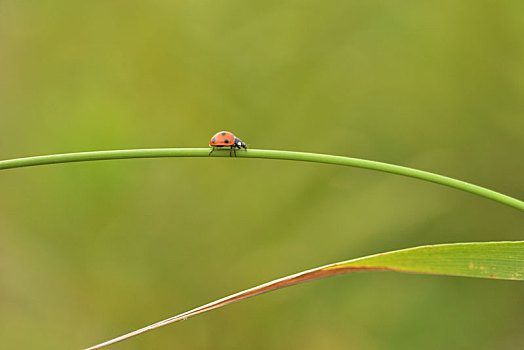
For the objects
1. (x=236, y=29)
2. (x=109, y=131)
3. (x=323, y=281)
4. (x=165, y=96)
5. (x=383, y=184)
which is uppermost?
(x=236, y=29)

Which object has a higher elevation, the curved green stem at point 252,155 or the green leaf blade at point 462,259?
the curved green stem at point 252,155

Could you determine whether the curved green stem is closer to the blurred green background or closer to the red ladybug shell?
the red ladybug shell

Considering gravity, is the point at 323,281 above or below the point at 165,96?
below

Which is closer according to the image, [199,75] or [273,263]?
[273,263]

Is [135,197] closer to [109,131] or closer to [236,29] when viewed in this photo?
[109,131]

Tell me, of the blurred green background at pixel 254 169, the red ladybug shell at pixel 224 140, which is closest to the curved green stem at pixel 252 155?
the red ladybug shell at pixel 224 140

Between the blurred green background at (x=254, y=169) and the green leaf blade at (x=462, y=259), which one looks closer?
the green leaf blade at (x=462, y=259)

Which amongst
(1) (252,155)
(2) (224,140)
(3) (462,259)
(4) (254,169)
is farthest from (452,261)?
(4) (254,169)

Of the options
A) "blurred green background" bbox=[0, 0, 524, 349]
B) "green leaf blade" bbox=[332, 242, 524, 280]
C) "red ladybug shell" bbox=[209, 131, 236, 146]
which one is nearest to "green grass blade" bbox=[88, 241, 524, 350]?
"green leaf blade" bbox=[332, 242, 524, 280]

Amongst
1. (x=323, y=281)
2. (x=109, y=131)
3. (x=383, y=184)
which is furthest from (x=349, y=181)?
(x=109, y=131)

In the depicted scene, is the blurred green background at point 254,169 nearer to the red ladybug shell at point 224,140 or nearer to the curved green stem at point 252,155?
the red ladybug shell at point 224,140
